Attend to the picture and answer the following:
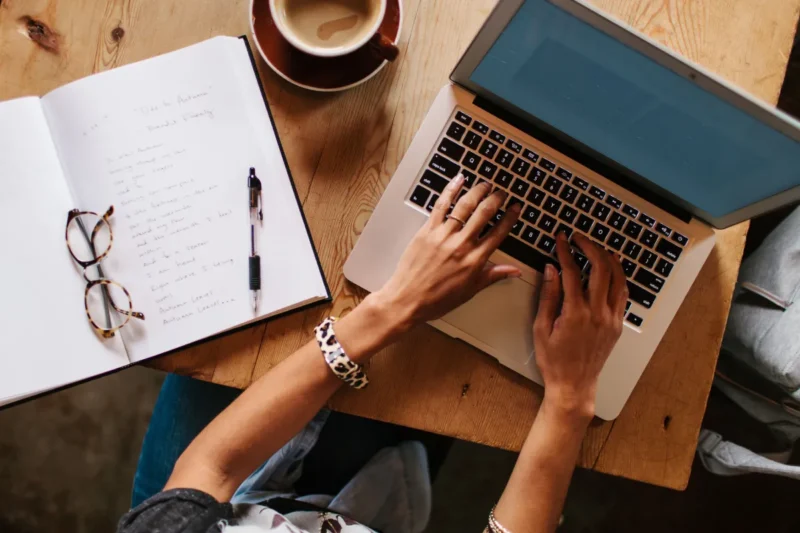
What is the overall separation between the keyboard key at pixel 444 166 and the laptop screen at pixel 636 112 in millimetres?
94

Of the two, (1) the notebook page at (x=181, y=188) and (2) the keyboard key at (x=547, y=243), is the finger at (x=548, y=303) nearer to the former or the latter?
(2) the keyboard key at (x=547, y=243)

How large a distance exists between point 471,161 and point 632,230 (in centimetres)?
21

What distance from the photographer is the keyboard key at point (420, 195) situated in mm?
688

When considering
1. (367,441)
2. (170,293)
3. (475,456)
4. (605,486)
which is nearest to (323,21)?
(170,293)

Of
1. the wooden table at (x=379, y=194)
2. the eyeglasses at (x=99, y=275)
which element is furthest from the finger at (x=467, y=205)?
the eyeglasses at (x=99, y=275)

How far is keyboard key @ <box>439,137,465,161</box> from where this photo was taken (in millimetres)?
679

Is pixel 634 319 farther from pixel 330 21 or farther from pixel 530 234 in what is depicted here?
pixel 330 21

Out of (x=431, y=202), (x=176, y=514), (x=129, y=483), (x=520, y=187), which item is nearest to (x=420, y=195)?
(x=431, y=202)

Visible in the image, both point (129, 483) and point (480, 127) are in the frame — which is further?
point (129, 483)

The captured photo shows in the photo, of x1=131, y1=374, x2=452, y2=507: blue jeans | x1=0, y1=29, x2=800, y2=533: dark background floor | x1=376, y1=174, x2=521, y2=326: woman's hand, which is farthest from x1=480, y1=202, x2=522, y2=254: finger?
x1=0, y1=29, x2=800, y2=533: dark background floor

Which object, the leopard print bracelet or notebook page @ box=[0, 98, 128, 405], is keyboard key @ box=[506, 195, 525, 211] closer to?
the leopard print bracelet

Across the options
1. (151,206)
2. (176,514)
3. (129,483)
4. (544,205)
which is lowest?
(129,483)

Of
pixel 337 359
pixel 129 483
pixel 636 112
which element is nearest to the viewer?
pixel 636 112

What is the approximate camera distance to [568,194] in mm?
678
